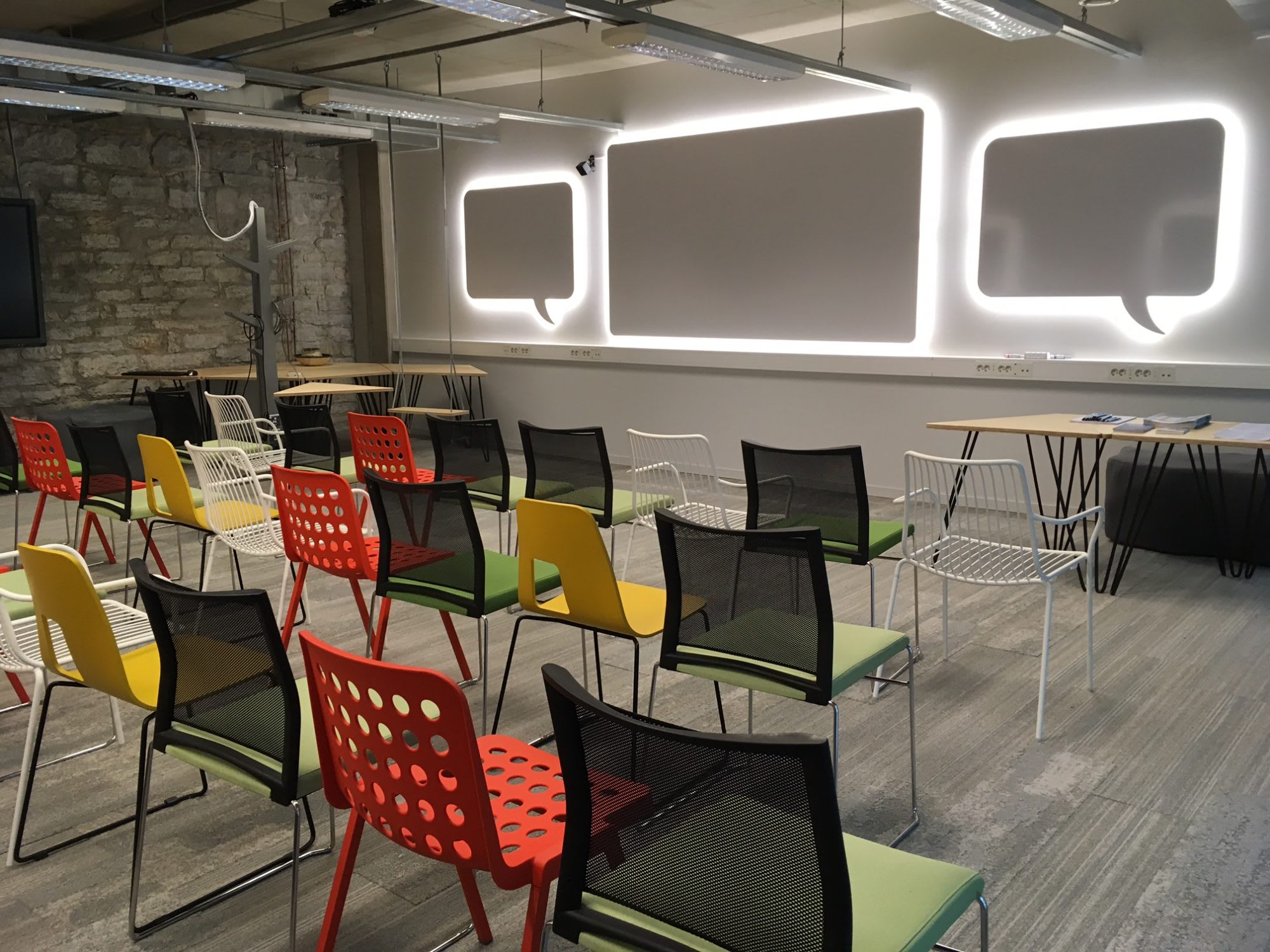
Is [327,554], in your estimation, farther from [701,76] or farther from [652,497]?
[701,76]

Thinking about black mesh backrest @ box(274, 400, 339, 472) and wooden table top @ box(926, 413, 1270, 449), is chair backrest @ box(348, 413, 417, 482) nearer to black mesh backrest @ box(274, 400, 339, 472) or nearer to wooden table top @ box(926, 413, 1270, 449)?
black mesh backrest @ box(274, 400, 339, 472)

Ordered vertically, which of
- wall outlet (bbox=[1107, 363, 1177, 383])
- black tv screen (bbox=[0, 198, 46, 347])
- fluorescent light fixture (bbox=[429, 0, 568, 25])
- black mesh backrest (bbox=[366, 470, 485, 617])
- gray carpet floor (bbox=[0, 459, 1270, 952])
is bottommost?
gray carpet floor (bbox=[0, 459, 1270, 952])

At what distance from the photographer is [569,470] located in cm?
447

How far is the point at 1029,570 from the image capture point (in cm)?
355

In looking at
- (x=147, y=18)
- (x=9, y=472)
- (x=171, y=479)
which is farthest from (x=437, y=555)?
(x=147, y=18)

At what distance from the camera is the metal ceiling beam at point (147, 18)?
254 inches

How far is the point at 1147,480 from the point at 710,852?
4.73 m

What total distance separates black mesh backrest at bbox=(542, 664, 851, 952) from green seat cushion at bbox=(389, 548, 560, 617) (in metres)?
1.60

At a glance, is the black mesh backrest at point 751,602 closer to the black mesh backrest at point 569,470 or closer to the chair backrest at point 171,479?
the black mesh backrest at point 569,470

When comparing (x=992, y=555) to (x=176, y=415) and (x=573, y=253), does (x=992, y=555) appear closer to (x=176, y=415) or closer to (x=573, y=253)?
(x=176, y=415)

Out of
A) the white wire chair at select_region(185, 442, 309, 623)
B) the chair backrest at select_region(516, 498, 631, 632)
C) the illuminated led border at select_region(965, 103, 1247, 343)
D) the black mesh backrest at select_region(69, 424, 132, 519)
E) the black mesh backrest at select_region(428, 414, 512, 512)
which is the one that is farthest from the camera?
the illuminated led border at select_region(965, 103, 1247, 343)

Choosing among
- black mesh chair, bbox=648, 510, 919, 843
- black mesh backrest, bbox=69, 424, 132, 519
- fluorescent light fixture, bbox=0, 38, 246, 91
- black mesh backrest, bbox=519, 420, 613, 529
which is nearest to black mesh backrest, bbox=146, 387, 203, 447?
fluorescent light fixture, bbox=0, 38, 246, 91

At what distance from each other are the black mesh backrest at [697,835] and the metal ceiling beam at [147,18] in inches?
242

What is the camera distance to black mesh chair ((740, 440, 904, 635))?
3625 millimetres
